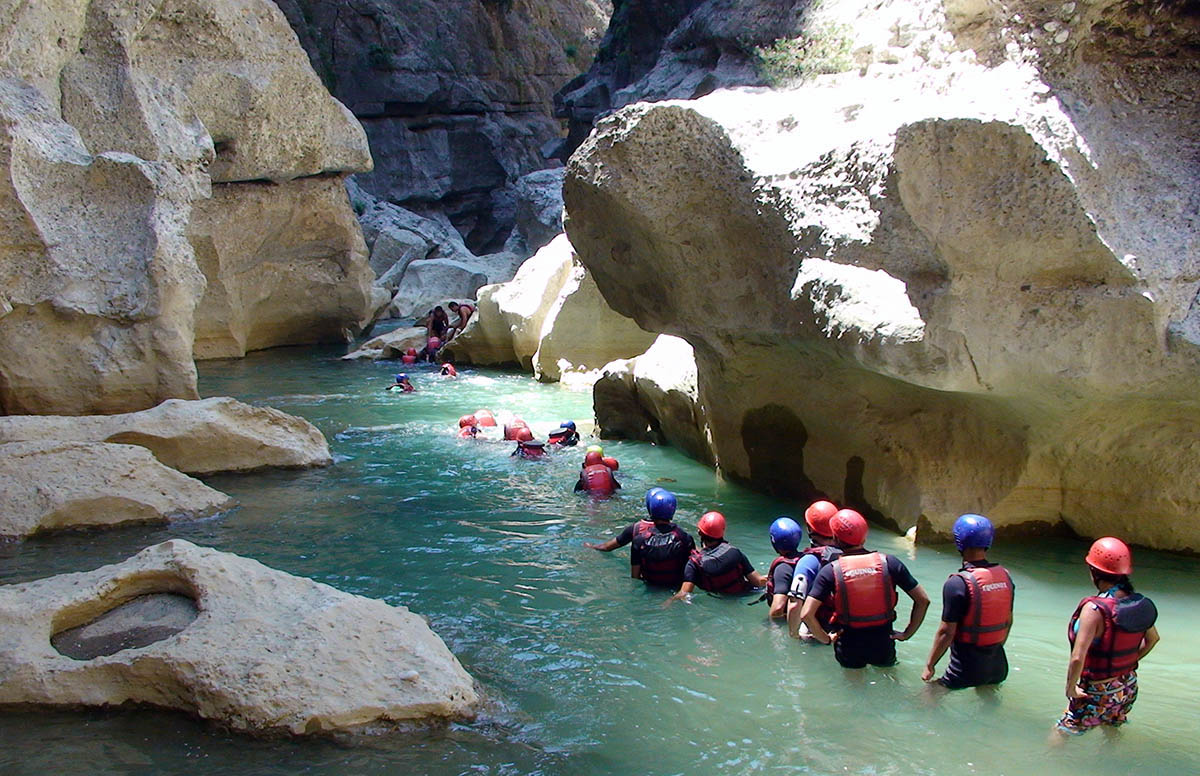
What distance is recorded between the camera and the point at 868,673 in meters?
5.18

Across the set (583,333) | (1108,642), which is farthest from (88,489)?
(583,333)

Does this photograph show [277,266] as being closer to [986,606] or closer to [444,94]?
[986,606]

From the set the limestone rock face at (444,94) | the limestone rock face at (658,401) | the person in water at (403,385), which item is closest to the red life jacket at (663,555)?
the limestone rock face at (658,401)

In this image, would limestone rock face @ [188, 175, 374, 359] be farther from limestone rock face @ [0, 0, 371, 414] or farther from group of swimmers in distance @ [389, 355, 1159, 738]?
group of swimmers in distance @ [389, 355, 1159, 738]

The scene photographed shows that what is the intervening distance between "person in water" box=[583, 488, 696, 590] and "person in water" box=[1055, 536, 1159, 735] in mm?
2675

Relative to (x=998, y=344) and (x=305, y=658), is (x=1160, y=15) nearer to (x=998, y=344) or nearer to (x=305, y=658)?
(x=998, y=344)

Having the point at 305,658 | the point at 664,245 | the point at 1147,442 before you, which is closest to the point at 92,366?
the point at 664,245

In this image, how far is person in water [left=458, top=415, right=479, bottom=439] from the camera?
39.9ft

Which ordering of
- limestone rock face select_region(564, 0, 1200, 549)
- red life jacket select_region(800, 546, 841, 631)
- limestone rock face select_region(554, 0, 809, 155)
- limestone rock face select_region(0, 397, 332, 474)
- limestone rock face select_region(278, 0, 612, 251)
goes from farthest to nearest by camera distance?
limestone rock face select_region(278, 0, 612, 251) → limestone rock face select_region(554, 0, 809, 155) → limestone rock face select_region(0, 397, 332, 474) → limestone rock face select_region(564, 0, 1200, 549) → red life jacket select_region(800, 546, 841, 631)

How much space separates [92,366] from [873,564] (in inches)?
343

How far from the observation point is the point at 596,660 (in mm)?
5512

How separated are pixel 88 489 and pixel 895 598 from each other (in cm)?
Result: 635

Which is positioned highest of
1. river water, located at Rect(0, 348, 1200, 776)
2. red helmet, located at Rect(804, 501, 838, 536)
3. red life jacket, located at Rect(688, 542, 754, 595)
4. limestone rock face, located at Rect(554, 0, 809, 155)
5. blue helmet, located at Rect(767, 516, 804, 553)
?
limestone rock face, located at Rect(554, 0, 809, 155)

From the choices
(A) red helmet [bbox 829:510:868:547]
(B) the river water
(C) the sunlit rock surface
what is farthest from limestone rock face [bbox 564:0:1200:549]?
(C) the sunlit rock surface
